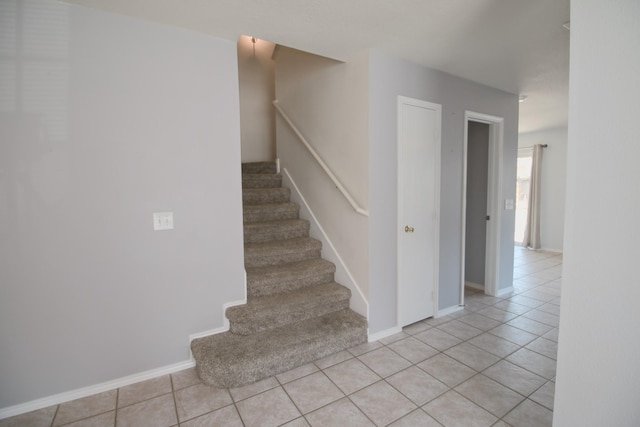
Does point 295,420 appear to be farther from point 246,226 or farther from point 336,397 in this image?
point 246,226

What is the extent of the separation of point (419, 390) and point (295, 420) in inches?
33.6

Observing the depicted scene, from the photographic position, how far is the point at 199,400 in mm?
1924

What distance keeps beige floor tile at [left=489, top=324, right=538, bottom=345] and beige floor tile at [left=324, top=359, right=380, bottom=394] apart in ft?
4.59

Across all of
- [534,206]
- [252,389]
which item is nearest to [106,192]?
[252,389]

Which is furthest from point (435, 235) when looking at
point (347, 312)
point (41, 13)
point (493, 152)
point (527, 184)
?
point (527, 184)

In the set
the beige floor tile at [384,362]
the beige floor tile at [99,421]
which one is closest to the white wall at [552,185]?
the beige floor tile at [384,362]

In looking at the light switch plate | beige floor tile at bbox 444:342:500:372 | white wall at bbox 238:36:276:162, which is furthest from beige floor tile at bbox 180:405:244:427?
white wall at bbox 238:36:276:162

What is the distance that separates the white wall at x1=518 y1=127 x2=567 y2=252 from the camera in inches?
241

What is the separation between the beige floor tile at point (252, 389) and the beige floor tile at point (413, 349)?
1.05m

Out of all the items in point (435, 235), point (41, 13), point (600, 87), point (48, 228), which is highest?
point (41, 13)

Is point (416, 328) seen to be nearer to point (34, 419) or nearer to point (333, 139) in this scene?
point (333, 139)

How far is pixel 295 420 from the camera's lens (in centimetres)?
176

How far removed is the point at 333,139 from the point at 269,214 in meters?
1.16

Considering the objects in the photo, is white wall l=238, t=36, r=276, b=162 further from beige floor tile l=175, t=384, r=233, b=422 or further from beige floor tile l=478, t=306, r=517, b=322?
beige floor tile l=478, t=306, r=517, b=322
